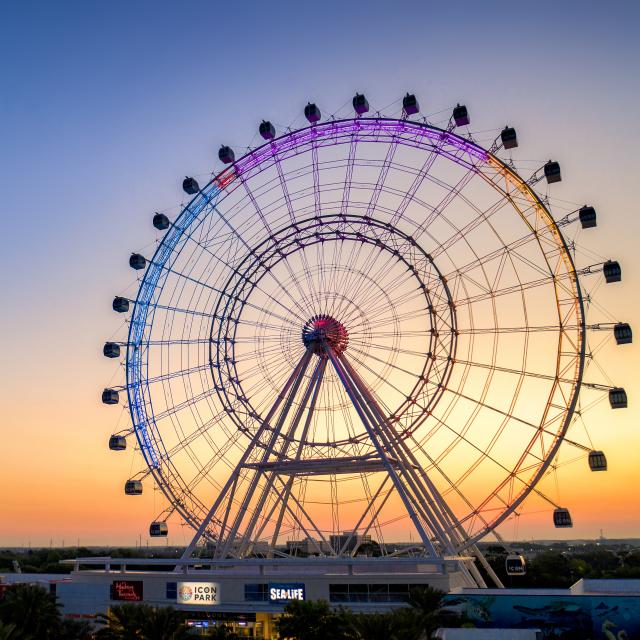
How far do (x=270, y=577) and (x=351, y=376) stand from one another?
1249 cm

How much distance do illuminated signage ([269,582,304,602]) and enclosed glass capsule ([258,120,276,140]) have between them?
27000 mm

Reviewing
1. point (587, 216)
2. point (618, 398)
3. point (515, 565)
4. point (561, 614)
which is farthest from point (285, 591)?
point (587, 216)

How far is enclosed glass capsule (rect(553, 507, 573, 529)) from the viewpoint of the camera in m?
38.0

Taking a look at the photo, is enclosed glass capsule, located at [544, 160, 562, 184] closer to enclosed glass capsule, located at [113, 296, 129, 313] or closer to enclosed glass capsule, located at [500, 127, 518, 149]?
enclosed glass capsule, located at [500, 127, 518, 149]

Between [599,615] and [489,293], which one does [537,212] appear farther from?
[599,615]

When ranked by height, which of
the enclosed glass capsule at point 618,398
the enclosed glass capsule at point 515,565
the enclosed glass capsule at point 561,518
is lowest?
the enclosed glass capsule at point 515,565

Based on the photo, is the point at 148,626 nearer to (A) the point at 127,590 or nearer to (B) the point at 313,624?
(B) the point at 313,624

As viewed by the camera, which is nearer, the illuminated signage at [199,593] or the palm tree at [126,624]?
the palm tree at [126,624]

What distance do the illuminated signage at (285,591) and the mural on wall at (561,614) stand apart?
8791mm

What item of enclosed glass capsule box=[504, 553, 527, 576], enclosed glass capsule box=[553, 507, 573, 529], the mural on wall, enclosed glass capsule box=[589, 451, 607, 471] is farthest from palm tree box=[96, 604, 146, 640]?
enclosed glass capsule box=[589, 451, 607, 471]

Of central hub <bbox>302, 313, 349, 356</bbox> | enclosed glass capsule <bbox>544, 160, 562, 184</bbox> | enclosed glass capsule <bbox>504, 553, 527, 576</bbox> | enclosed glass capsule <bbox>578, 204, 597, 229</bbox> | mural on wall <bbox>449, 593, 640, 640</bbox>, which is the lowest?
mural on wall <bbox>449, 593, 640, 640</bbox>

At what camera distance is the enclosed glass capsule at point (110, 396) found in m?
48.6

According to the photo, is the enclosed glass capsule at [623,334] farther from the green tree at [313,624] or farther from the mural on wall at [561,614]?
the green tree at [313,624]

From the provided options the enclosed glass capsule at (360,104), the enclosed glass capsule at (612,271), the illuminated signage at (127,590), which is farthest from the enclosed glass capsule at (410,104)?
the illuminated signage at (127,590)
